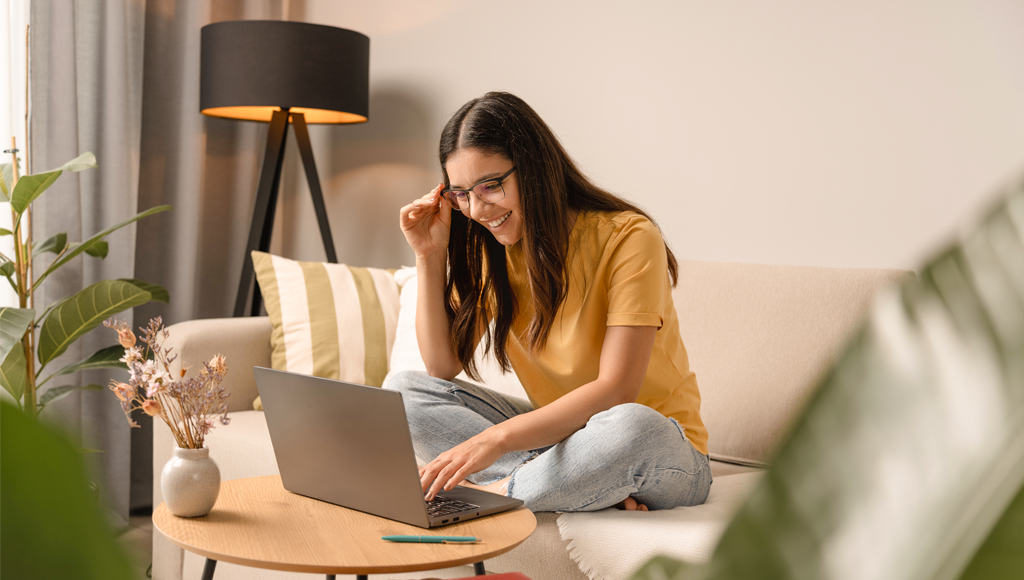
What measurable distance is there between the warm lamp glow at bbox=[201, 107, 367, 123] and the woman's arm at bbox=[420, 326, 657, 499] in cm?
156

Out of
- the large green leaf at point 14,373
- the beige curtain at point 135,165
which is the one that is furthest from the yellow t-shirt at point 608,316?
the beige curtain at point 135,165

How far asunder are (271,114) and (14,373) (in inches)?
46.6

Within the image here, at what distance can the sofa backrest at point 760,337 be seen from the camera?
5.13ft

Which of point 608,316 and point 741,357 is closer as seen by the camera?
point 608,316

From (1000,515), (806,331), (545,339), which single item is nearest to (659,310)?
(545,339)

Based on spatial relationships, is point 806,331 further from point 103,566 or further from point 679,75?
point 103,566

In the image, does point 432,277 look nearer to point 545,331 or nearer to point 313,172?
point 545,331

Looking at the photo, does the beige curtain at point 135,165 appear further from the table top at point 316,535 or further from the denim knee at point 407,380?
the table top at point 316,535

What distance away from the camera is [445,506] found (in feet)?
3.64

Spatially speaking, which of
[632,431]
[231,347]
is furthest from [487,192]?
[231,347]

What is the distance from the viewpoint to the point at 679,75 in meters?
2.08

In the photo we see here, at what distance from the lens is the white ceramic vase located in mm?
1066

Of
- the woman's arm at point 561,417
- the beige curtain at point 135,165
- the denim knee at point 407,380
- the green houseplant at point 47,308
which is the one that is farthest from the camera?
the beige curtain at point 135,165

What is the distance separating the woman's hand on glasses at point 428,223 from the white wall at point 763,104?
0.72 m
